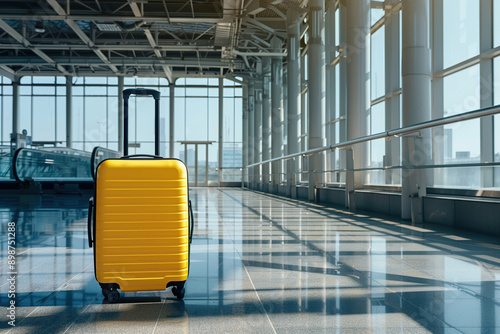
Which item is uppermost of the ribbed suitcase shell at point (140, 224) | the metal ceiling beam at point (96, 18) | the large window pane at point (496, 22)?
the metal ceiling beam at point (96, 18)


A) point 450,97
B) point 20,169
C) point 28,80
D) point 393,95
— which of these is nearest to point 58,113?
point 28,80

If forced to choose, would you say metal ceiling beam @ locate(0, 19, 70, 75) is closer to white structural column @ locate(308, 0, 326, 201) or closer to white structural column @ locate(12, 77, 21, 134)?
white structural column @ locate(12, 77, 21, 134)

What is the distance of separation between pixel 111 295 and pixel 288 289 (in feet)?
3.49

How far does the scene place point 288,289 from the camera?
3.00 m

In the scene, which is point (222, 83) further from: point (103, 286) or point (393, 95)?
point (103, 286)

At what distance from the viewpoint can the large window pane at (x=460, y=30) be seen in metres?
9.56

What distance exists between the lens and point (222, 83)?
122ft

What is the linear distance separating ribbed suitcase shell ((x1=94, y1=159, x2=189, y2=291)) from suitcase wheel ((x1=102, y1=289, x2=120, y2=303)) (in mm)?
51

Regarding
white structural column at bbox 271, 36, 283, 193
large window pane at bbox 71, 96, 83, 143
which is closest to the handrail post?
white structural column at bbox 271, 36, 283, 193

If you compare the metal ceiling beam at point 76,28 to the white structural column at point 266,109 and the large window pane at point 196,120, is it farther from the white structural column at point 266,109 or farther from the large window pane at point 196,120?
the white structural column at point 266,109

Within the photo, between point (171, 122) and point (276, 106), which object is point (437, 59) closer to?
point (276, 106)

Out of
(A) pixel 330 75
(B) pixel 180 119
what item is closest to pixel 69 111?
(B) pixel 180 119

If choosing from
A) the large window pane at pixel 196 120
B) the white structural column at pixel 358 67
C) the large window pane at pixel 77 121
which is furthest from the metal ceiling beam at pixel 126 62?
the white structural column at pixel 358 67

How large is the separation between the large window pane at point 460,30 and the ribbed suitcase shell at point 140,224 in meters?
A: 8.44
